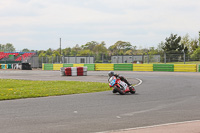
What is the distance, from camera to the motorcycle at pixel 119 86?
1336cm

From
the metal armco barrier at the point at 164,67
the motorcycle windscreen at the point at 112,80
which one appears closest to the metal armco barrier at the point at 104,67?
the metal armco barrier at the point at 164,67

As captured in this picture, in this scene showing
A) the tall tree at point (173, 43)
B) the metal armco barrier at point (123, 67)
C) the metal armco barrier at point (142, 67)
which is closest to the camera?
the metal armco barrier at point (142, 67)

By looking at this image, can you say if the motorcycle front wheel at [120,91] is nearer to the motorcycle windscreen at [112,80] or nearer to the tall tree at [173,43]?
the motorcycle windscreen at [112,80]

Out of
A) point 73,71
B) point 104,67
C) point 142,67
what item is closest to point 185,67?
point 142,67

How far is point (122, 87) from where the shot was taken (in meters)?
13.5

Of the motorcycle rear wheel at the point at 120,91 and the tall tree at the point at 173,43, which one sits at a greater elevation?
the tall tree at the point at 173,43

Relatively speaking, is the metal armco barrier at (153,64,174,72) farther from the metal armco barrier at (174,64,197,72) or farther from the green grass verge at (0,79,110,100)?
the green grass verge at (0,79,110,100)

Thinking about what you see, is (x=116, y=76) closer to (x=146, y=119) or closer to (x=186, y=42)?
(x=146, y=119)

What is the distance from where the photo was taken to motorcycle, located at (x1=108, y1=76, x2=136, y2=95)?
43.8ft

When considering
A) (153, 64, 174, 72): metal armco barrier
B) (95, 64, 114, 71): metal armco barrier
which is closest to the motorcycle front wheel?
(153, 64, 174, 72): metal armco barrier

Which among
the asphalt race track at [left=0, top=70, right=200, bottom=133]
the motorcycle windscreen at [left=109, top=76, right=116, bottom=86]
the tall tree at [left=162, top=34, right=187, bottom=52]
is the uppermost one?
the tall tree at [left=162, top=34, right=187, bottom=52]

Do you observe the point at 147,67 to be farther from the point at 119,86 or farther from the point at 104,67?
the point at 119,86

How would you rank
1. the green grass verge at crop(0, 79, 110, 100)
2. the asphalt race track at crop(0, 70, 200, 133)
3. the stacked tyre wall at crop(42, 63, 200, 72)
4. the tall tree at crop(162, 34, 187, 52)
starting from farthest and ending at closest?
1. the tall tree at crop(162, 34, 187, 52)
2. the stacked tyre wall at crop(42, 63, 200, 72)
3. the green grass verge at crop(0, 79, 110, 100)
4. the asphalt race track at crop(0, 70, 200, 133)

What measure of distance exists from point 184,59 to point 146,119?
29588 mm
